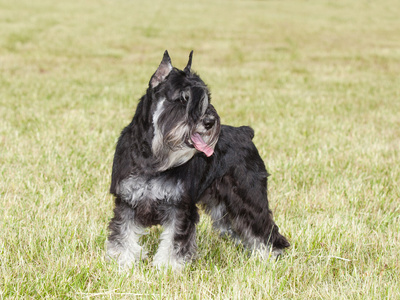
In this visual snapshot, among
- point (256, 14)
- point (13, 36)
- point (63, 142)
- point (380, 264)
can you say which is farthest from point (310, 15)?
point (380, 264)

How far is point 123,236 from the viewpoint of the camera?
394 cm

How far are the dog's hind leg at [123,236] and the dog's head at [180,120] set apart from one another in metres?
0.51

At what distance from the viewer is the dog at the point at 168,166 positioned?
11.8ft

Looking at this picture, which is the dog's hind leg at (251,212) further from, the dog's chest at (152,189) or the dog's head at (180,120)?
the dog's head at (180,120)

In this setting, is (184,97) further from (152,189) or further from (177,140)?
(152,189)

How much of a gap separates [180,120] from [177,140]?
15cm

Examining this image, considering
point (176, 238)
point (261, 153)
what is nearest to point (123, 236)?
point (176, 238)

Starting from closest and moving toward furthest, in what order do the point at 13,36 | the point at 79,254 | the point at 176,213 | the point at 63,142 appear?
the point at 176,213, the point at 79,254, the point at 63,142, the point at 13,36

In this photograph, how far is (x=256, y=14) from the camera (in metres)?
38.6

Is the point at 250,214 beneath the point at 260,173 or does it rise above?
beneath

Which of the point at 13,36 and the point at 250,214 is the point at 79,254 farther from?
the point at 13,36

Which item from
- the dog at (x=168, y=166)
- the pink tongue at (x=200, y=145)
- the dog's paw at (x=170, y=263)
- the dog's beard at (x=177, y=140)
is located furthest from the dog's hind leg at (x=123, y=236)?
the pink tongue at (x=200, y=145)

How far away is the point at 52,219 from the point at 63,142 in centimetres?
315

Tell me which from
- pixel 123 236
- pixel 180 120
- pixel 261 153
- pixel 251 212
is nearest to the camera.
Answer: pixel 180 120
